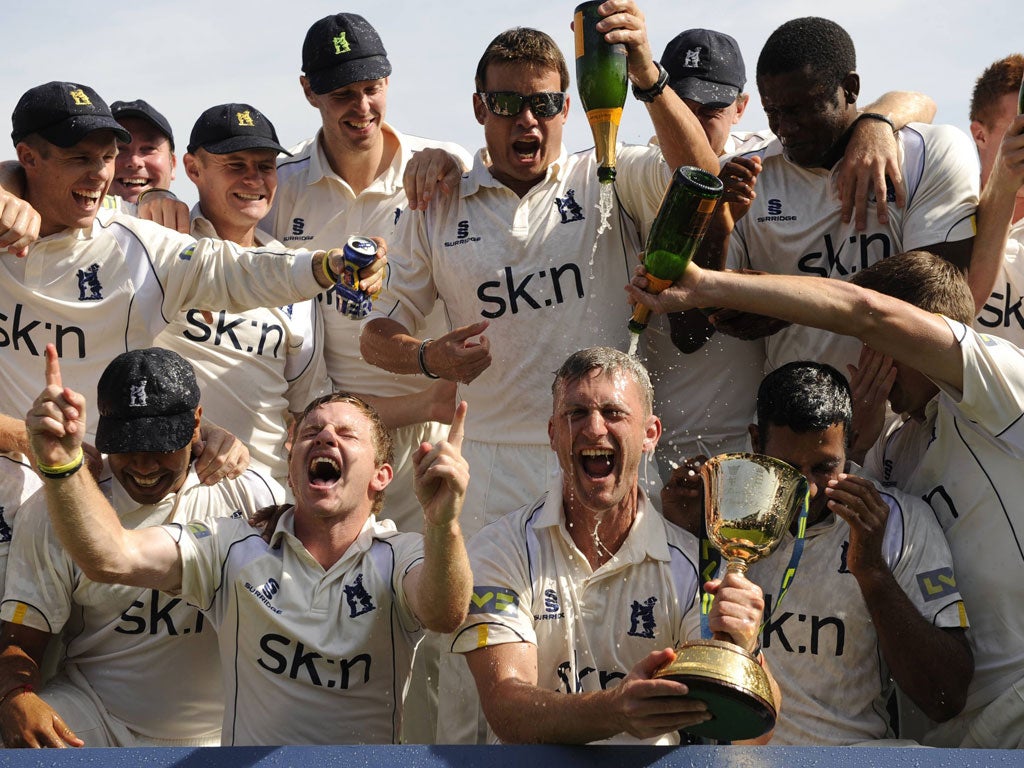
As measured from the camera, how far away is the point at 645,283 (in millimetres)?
4605

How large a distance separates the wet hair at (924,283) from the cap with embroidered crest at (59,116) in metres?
2.98

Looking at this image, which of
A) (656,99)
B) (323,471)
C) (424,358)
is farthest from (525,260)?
(323,471)

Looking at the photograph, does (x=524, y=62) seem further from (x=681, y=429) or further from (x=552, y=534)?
(x=552, y=534)

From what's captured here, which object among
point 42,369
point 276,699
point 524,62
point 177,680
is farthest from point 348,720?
point 524,62

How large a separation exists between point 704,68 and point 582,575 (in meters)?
2.62

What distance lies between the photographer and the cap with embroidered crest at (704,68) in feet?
21.0

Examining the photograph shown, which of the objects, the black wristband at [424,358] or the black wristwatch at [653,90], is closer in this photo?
the black wristwatch at [653,90]

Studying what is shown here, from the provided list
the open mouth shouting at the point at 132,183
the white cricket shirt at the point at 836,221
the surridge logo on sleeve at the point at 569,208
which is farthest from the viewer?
the open mouth shouting at the point at 132,183

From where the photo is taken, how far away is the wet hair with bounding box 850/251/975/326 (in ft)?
16.4

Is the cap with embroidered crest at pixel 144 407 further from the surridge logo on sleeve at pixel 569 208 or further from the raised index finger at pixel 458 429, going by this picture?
the surridge logo on sleeve at pixel 569 208

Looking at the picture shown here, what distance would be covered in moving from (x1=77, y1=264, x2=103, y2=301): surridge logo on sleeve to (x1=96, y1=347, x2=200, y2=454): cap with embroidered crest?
0.54 m

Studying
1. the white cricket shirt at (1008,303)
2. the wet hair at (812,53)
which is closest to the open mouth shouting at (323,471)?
the wet hair at (812,53)

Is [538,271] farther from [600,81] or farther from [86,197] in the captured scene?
[86,197]

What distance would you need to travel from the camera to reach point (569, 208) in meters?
6.02
